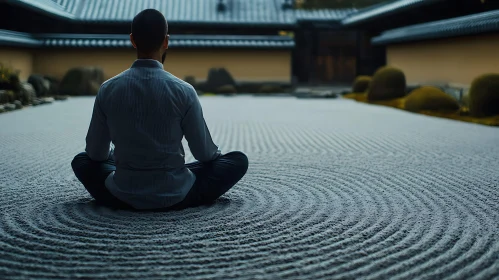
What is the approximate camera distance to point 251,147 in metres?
6.35

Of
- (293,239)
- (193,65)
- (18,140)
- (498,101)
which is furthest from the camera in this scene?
(193,65)

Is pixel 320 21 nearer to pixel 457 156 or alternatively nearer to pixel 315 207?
pixel 457 156

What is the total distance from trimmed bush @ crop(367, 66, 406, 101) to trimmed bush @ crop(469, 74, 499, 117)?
4.92 metres

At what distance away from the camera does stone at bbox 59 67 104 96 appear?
1895 cm

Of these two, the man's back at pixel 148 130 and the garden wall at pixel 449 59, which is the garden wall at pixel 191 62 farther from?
the man's back at pixel 148 130

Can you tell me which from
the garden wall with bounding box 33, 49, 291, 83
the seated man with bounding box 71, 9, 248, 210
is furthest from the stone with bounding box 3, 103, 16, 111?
the seated man with bounding box 71, 9, 248, 210

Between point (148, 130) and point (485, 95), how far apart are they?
822 centimetres

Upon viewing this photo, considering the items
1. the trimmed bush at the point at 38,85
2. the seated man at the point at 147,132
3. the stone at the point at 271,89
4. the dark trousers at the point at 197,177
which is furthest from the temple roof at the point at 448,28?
the trimmed bush at the point at 38,85

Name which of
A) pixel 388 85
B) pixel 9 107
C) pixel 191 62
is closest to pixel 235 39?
pixel 191 62

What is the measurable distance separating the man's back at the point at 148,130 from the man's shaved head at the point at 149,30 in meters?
0.09

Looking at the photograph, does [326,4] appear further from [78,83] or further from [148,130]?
[148,130]

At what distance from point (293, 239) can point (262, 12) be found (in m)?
20.8

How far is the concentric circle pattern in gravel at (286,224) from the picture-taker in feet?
7.43

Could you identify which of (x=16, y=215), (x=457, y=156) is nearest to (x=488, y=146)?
(x=457, y=156)
